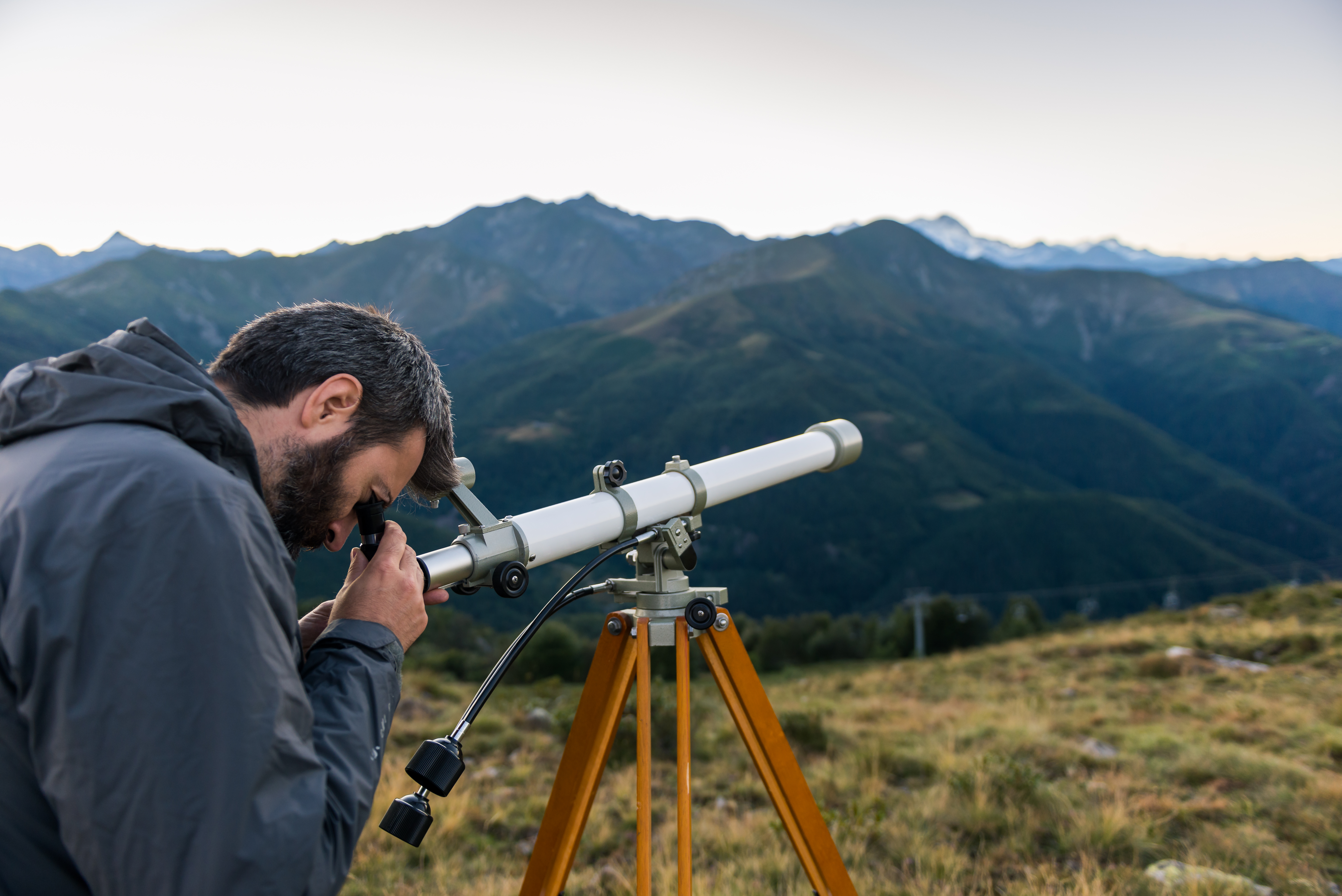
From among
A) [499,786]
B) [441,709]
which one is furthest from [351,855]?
[441,709]

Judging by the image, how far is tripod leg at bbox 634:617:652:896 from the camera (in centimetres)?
186

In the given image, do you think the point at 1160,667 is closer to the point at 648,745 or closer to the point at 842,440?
the point at 842,440

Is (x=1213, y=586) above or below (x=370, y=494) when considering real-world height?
below

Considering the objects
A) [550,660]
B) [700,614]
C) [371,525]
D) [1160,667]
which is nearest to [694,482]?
[700,614]

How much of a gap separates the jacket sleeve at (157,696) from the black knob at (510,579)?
833mm

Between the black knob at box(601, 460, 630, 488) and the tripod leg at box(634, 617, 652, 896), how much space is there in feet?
1.26

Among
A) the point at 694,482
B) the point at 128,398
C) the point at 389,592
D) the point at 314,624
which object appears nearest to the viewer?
the point at 128,398

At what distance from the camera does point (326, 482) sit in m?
1.42

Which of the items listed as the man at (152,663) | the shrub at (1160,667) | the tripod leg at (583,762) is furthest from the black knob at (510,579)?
the shrub at (1160,667)

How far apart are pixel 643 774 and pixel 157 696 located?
49.8 inches

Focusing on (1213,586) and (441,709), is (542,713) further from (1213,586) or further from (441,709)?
(1213,586)

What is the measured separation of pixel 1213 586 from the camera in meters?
95.4

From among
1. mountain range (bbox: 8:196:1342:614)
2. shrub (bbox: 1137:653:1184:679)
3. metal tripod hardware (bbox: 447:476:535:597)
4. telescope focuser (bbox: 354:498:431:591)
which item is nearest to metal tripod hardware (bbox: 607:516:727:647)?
metal tripod hardware (bbox: 447:476:535:597)

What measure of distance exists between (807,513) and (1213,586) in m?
50.7
